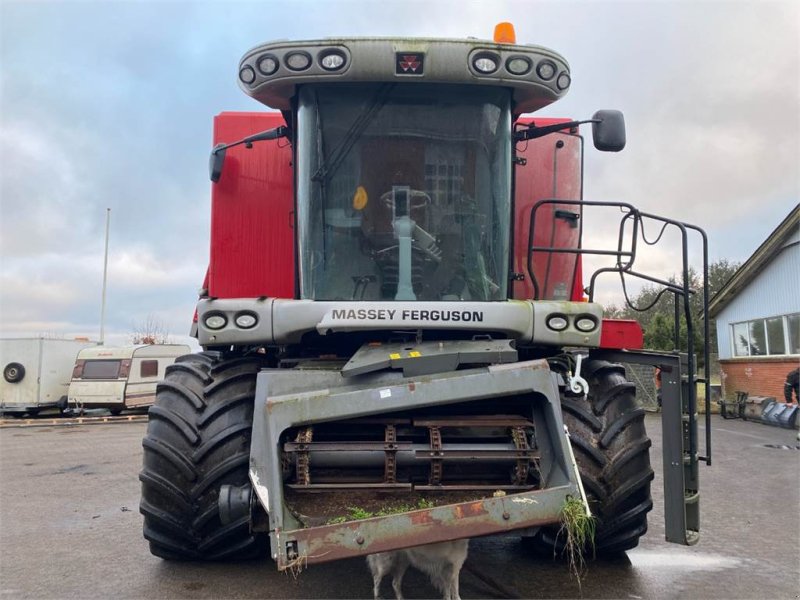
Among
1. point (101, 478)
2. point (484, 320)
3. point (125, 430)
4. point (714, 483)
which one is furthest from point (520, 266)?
point (125, 430)

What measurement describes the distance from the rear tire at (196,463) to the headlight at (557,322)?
6.10ft

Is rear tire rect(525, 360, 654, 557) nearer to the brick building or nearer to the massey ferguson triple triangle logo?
the massey ferguson triple triangle logo

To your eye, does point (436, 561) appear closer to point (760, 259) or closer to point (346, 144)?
point (346, 144)

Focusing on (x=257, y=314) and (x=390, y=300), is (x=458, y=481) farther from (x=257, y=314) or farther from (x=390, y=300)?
(x=257, y=314)

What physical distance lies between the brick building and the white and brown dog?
18.4m

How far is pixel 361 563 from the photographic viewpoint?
475 centimetres

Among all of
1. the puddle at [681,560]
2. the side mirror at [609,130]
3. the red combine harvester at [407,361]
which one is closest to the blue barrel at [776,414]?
the puddle at [681,560]

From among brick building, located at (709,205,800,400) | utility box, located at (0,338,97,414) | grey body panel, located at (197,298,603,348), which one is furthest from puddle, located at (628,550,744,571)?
utility box, located at (0,338,97,414)

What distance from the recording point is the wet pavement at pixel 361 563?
4234 mm

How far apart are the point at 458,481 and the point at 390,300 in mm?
1196

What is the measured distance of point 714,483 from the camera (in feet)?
27.9

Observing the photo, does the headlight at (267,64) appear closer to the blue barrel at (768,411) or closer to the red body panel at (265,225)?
the red body panel at (265,225)

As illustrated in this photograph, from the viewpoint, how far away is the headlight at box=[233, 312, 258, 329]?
397 cm

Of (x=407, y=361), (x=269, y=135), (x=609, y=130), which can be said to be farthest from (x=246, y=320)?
(x=609, y=130)
